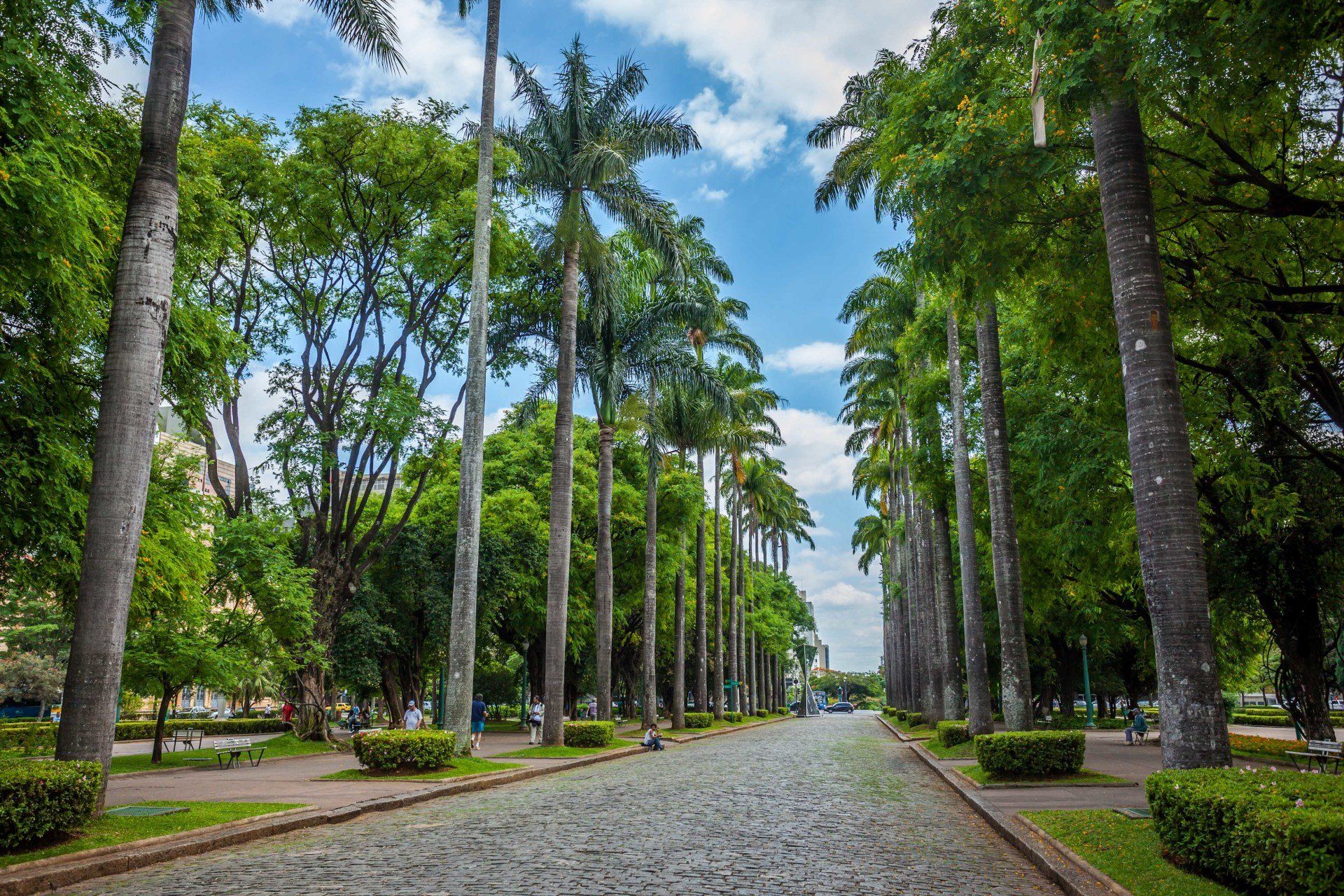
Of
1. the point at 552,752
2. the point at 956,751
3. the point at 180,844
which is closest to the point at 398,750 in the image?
the point at 552,752

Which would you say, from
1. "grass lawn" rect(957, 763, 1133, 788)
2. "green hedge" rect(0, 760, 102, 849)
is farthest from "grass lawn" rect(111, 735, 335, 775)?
"grass lawn" rect(957, 763, 1133, 788)

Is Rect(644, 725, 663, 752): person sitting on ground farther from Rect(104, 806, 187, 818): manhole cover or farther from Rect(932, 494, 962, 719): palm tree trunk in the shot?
Rect(104, 806, 187, 818): manhole cover

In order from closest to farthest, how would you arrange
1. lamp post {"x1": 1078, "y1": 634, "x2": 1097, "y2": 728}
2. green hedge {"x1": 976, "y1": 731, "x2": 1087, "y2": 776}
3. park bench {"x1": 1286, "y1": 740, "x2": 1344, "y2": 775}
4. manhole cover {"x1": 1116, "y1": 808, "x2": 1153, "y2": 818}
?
manhole cover {"x1": 1116, "y1": 808, "x2": 1153, "y2": 818}
green hedge {"x1": 976, "y1": 731, "x2": 1087, "y2": 776}
park bench {"x1": 1286, "y1": 740, "x2": 1344, "y2": 775}
lamp post {"x1": 1078, "y1": 634, "x2": 1097, "y2": 728}

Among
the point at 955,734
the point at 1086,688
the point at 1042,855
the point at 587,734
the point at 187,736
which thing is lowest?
the point at 187,736

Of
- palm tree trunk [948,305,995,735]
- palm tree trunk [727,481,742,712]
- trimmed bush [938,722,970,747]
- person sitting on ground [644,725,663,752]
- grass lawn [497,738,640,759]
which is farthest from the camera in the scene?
palm tree trunk [727,481,742,712]

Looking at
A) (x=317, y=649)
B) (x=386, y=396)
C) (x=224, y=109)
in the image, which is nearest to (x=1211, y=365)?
(x=386, y=396)

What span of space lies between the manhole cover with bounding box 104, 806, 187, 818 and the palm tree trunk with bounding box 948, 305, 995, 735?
13921 mm

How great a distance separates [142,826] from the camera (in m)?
9.61

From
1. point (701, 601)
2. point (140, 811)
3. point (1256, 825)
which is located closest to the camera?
point (1256, 825)

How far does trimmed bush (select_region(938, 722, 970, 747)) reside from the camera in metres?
21.6

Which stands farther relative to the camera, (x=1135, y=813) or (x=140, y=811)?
(x=140, y=811)

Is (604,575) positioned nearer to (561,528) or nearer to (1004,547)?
(561,528)

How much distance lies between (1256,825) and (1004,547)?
10947 mm

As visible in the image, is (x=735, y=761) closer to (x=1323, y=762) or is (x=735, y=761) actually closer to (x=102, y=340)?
(x=1323, y=762)
